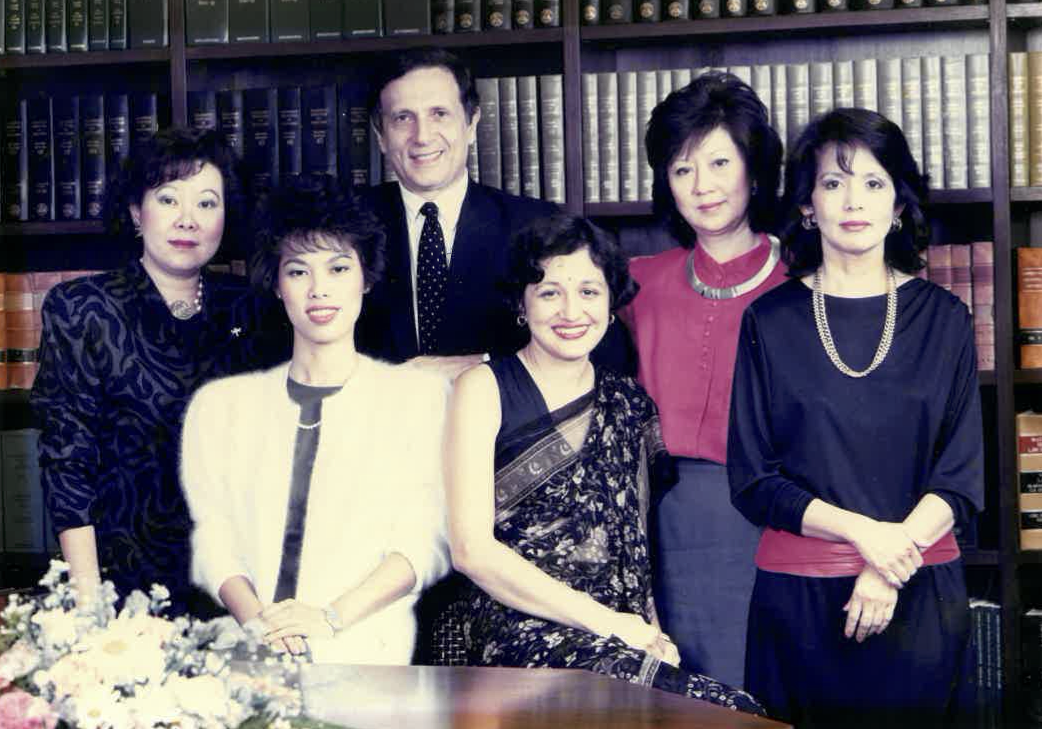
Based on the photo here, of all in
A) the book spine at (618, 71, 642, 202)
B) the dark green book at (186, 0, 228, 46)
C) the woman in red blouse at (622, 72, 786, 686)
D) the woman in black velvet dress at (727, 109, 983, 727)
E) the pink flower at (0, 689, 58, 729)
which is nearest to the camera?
the pink flower at (0, 689, 58, 729)

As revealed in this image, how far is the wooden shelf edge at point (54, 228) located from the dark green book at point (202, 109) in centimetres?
28

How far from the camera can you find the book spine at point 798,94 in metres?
2.66

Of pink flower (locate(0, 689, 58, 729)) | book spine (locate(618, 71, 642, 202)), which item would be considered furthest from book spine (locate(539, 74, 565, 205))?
pink flower (locate(0, 689, 58, 729))

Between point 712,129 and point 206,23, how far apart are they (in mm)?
1036

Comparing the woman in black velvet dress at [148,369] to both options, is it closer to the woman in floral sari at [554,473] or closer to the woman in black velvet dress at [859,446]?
the woman in floral sari at [554,473]

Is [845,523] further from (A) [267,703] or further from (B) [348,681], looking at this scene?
(A) [267,703]

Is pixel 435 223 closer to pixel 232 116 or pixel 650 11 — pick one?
pixel 232 116

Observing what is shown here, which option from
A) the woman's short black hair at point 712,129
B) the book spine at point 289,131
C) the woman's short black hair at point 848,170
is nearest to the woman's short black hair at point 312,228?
the book spine at point 289,131

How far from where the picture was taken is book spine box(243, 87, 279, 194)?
2797 mm

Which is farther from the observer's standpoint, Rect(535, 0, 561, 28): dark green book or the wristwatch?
Rect(535, 0, 561, 28): dark green book

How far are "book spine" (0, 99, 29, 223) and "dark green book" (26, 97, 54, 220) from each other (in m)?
0.01

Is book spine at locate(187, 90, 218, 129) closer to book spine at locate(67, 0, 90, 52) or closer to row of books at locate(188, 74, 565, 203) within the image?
row of books at locate(188, 74, 565, 203)

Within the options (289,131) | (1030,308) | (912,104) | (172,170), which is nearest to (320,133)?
(289,131)

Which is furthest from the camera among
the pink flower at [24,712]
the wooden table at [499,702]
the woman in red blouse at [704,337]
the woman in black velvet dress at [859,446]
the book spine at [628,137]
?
the book spine at [628,137]
